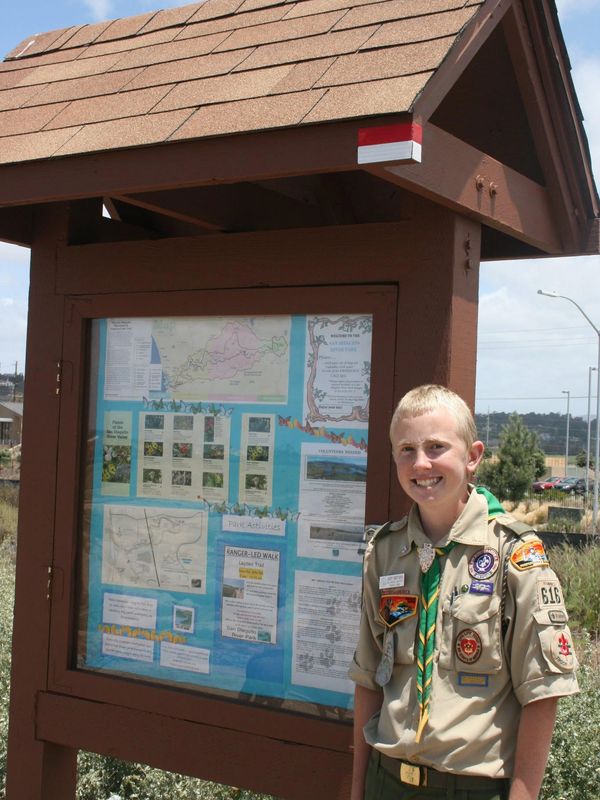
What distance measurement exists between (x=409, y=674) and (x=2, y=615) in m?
4.89

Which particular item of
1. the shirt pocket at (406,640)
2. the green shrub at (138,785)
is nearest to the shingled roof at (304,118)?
the shirt pocket at (406,640)

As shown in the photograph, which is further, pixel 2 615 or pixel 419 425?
pixel 2 615

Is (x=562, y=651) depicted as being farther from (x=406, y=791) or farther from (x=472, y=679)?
(x=406, y=791)

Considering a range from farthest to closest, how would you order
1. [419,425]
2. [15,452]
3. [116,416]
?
[15,452] < [116,416] < [419,425]

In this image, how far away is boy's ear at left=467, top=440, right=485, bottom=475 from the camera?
2.28m

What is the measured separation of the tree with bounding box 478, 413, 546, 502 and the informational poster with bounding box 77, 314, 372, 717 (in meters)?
36.1

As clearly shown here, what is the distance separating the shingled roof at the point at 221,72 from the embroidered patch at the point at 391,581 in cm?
117

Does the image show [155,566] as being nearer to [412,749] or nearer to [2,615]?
[412,749]

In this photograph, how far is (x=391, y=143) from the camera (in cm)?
240

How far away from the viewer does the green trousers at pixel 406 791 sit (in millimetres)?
2068

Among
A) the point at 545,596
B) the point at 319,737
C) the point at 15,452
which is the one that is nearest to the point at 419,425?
the point at 545,596

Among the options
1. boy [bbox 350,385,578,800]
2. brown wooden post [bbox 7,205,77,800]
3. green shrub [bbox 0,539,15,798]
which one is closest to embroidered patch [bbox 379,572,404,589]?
boy [bbox 350,385,578,800]

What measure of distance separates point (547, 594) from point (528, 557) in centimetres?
9

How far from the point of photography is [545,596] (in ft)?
6.79
